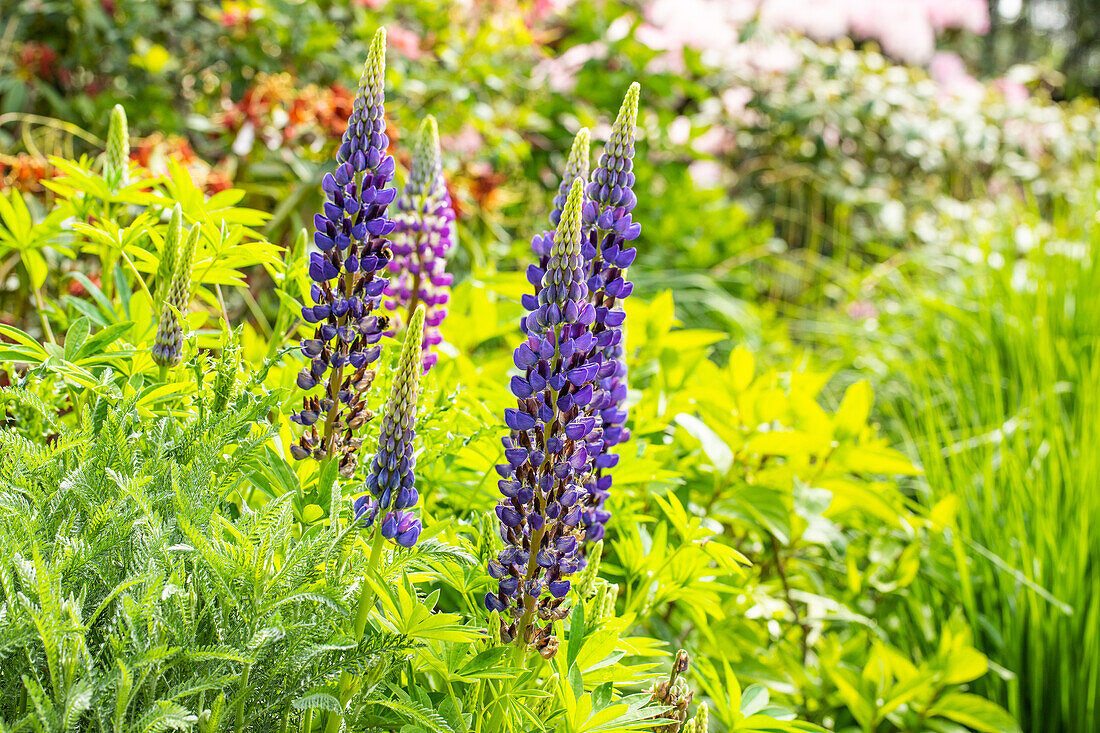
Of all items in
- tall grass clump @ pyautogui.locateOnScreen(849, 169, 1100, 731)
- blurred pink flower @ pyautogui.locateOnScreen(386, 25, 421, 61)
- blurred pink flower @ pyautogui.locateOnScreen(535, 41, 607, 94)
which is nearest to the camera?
tall grass clump @ pyautogui.locateOnScreen(849, 169, 1100, 731)

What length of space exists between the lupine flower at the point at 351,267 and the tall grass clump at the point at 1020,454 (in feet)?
4.95

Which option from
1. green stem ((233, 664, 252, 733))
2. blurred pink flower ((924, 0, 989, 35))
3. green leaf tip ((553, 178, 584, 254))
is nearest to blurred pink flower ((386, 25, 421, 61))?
green leaf tip ((553, 178, 584, 254))

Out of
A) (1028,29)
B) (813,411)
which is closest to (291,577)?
(813,411)

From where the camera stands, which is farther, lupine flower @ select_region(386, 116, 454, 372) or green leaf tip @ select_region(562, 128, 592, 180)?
lupine flower @ select_region(386, 116, 454, 372)

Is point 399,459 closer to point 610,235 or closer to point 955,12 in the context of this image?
point 610,235

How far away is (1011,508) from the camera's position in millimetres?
2365

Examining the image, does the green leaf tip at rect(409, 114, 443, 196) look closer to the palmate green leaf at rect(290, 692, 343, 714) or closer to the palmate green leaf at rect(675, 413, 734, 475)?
the palmate green leaf at rect(675, 413, 734, 475)

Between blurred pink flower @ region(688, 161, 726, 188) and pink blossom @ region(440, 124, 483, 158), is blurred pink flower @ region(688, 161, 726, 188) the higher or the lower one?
the higher one

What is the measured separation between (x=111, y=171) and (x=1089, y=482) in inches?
95.7

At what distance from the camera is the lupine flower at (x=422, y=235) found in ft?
5.33

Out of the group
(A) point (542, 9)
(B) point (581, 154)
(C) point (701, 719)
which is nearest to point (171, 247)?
(B) point (581, 154)

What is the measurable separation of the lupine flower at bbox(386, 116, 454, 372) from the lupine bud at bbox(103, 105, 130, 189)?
49cm

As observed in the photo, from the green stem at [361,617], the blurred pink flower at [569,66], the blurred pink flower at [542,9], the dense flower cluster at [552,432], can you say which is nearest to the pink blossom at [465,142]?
the blurred pink flower at [569,66]

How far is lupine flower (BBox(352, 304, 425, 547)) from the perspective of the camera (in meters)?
0.90
